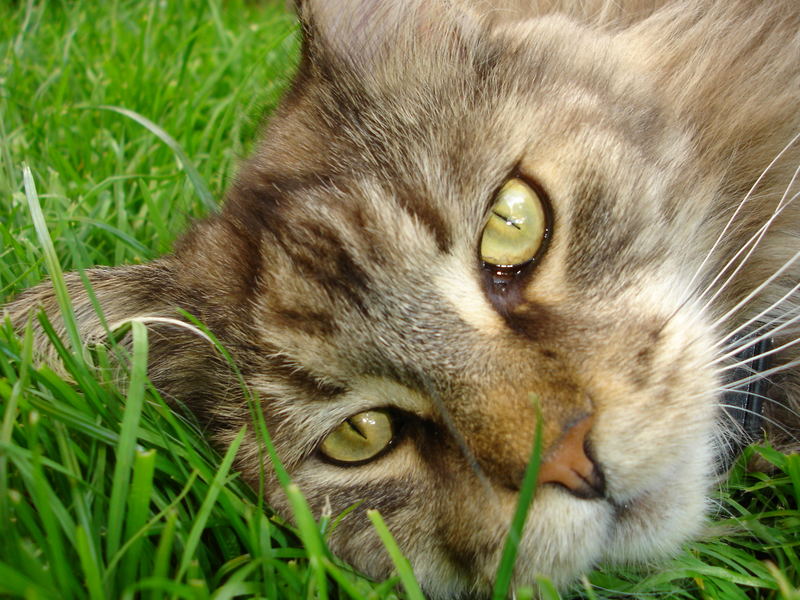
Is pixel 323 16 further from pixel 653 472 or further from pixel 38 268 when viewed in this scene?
pixel 653 472

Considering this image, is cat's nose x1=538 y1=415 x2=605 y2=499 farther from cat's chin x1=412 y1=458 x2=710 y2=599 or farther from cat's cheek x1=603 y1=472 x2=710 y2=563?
cat's cheek x1=603 y1=472 x2=710 y2=563

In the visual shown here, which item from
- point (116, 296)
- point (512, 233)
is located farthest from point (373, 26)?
point (116, 296)

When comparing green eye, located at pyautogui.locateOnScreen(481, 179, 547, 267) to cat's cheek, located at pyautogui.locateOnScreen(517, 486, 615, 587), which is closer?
cat's cheek, located at pyautogui.locateOnScreen(517, 486, 615, 587)

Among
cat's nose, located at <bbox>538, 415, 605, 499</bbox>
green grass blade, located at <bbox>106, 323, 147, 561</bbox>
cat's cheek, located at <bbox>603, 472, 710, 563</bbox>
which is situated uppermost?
green grass blade, located at <bbox>106, 323, 147, 561</bbox>

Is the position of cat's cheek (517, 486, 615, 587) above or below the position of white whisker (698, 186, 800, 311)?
below

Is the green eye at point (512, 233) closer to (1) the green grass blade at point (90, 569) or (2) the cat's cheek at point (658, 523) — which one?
(2) the cat's cheek at point (658, 523)

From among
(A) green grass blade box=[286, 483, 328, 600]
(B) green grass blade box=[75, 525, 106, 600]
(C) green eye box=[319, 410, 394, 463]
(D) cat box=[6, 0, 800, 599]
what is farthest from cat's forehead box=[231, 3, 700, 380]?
(B) green grass blade box=[75, 525, 106, 600]

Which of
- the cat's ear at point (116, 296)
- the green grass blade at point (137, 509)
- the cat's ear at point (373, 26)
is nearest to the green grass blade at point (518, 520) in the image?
the green grass blade at point (137, 509)

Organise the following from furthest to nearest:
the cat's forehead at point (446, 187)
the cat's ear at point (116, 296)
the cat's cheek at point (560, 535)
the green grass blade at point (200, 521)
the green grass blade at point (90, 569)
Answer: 1. the cat's ear at point (116, 296)
2. the cat's forehead at point (446, 187)
3. the cat's cheek at point (560, 535)
4. the green grass blade at point (200, 521)
5. the green grass blade at point (90, 569)
